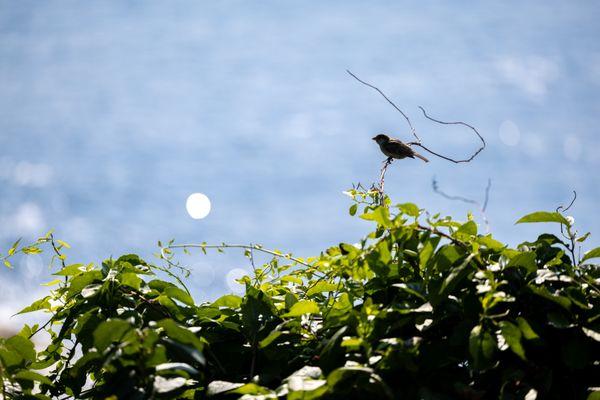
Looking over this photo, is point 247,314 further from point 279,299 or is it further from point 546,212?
point 546,212

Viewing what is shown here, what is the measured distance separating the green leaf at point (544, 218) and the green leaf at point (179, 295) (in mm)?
1328

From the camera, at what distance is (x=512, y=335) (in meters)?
2.00

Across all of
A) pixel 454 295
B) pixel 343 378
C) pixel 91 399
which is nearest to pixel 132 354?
pixel 91 399

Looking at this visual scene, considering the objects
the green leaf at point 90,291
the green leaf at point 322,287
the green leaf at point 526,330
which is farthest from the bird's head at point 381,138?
the green leaf at point 526,330

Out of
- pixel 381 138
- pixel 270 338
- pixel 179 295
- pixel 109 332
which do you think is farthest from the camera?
pixel 381 138

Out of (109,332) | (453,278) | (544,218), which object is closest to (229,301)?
(109,332)

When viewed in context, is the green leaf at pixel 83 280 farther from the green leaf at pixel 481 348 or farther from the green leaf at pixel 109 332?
the green leaf at pixel 481 348

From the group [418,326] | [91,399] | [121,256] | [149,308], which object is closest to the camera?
[418,326]

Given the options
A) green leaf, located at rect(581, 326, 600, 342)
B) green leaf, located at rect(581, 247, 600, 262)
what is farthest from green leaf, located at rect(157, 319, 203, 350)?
green leaf, located at rect(581, 247, 600, 262)

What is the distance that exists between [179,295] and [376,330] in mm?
831

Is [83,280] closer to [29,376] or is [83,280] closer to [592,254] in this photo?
[29,376]

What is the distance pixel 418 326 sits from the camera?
218 cm

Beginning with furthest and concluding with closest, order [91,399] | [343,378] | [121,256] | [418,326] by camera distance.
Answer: [121,256]
[91,399]
[418,326]
[343,378]

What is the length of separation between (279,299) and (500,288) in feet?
3.05
